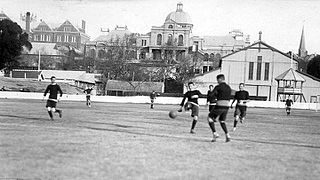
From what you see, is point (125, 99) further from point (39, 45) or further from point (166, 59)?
point (39, 45)

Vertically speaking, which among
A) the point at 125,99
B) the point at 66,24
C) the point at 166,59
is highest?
the point at 66,24

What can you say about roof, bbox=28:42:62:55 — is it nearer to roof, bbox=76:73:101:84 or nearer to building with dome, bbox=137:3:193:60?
building with dome, bbox=137:3:193:60

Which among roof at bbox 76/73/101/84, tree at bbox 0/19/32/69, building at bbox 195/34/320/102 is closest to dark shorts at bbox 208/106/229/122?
building at bbox 195/34/320/102

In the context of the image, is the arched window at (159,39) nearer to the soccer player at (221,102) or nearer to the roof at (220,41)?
the roof at (220,41)

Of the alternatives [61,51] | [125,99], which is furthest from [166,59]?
[61,51]

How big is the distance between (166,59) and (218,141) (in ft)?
306

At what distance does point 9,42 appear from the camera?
286ft

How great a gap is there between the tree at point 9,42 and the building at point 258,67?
34.2m

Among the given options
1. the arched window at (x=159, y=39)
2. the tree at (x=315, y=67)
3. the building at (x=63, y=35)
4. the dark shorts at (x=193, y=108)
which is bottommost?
the dark shorts at (x=193, y=108)

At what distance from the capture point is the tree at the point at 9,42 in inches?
3430

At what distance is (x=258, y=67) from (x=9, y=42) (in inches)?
1788

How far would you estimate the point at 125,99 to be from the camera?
219 feet

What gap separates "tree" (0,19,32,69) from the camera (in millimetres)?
87125

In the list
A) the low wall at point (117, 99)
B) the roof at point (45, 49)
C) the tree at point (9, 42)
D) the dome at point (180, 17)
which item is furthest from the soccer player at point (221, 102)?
the roof at point (45, 49)
